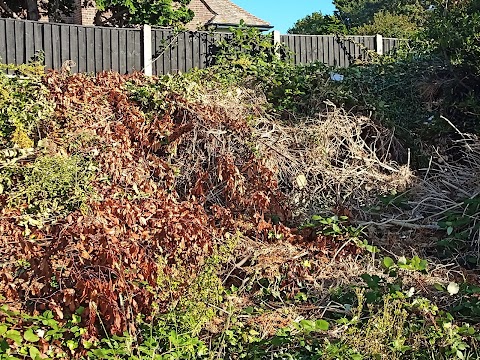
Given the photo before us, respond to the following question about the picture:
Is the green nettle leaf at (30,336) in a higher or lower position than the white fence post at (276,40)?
lower

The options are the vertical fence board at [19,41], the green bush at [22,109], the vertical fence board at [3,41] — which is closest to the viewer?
the green bush at [22,109]

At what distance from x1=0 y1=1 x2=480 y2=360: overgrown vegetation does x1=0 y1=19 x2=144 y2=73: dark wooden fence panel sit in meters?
0.97

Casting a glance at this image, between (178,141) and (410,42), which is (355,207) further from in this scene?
(410,42)

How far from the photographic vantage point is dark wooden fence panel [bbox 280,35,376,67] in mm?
10219

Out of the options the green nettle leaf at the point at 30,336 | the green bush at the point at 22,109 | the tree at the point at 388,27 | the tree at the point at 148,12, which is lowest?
the green nettle leaf at the point at 30,336

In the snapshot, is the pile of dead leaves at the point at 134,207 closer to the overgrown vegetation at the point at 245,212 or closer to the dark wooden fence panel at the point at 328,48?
the overgrown vegetation at the point at 245,212

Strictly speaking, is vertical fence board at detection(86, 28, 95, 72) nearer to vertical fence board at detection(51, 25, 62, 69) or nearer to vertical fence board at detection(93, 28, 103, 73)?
vertical fence board at detection(93, 28, 103, 73)

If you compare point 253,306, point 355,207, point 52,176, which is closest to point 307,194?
point 355,207

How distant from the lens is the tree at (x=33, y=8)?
13.4 metres

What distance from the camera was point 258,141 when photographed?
259 inches

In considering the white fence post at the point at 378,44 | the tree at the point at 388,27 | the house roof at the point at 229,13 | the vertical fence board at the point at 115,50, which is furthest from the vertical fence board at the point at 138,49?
the house roof at the point at 229,13

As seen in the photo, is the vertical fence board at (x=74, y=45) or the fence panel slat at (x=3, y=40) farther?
the vertical fence board at (x=74, y=45)

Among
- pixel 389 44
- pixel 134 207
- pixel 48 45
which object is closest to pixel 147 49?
pixel 48 45

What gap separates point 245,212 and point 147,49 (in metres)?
3.94
